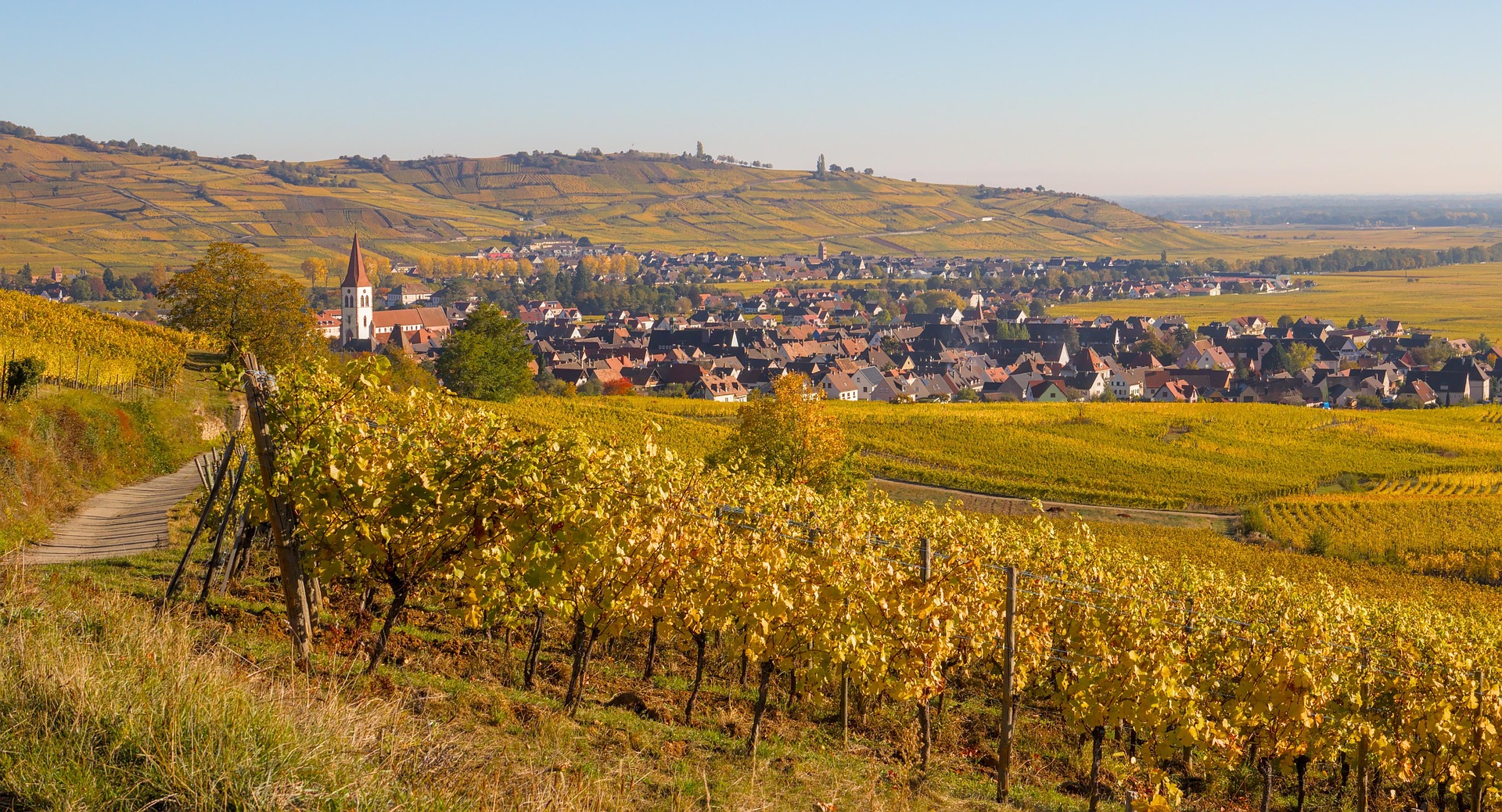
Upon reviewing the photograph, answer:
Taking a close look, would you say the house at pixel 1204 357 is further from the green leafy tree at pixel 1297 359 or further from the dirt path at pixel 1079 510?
the dirt path at pixel 1079 510

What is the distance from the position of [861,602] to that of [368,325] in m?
129

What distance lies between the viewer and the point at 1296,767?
17266mm

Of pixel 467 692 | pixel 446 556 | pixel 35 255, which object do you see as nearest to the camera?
pixel 446 556

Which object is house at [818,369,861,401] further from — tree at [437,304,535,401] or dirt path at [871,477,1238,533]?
dirt path at [871,477,1238,533]

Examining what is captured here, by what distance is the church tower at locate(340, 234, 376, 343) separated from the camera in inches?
5030

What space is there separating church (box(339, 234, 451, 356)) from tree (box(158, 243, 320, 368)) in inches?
2879

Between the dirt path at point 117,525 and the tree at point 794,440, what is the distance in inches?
671

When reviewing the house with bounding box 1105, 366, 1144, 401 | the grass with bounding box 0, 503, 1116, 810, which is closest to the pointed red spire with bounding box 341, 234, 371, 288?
the house with bounding box 1105, 366, 1144, 401

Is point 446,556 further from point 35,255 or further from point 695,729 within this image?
point 35,255

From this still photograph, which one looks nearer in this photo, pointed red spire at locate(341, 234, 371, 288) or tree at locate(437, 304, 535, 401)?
tree at locate(437, 304, 535, 401)

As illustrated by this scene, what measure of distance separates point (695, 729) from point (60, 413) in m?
18.9

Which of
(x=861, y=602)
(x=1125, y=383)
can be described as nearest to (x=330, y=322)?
(x=1125, y=383)

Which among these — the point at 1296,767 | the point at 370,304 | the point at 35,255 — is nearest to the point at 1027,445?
the point at 1296,767

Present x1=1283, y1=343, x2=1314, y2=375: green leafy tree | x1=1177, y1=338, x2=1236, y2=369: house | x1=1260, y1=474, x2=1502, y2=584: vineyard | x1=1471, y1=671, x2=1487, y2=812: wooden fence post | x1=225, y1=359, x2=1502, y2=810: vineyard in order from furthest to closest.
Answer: x1=1177, y1=338, x2=1236, y2=369: house < x1=1283, y1=343, x2=1314, y2=375: green leafy tree < x1=1260, y1=474, x2=1502, y2=584: vineyard < x1=1471, y1=671, x2=1487, y2=812: wooden fence post < x1=225, y1=359, x2=1502, y2=810: vineyard
